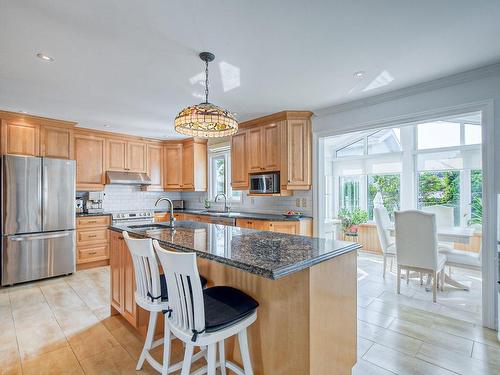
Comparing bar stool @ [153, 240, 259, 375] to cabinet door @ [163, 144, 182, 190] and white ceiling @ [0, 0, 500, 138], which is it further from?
cabinet door @ [163, 144, 182, 190]

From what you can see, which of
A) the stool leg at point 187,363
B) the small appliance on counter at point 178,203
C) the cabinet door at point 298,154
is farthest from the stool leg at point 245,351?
the small appliance on counter at point 178,203

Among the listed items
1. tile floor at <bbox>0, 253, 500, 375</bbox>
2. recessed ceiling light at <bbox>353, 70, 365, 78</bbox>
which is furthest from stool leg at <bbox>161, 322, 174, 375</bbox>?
recessed ceiling light at <bbox>353, 70, 365, 78</bbox>

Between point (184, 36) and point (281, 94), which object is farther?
point (281, 94)

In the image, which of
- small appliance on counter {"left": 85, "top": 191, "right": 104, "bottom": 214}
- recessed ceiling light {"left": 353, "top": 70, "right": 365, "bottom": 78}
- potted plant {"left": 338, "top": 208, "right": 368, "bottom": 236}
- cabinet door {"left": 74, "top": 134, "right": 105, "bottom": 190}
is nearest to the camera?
recessed ceiling light {"left": 353, "top": 70, "right": 365, "bottom": 78}

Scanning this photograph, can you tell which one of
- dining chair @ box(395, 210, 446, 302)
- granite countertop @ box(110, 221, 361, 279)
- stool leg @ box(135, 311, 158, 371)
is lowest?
stool leg @ box(135, 311, 158, 371)

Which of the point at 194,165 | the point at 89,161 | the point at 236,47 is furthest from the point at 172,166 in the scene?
the point at 236,47

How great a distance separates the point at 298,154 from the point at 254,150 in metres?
0.82

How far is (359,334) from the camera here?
7.92ft

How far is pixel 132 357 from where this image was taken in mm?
2107

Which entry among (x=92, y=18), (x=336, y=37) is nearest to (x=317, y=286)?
(x=336, y=37)

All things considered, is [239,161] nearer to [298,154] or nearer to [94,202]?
[298,154]

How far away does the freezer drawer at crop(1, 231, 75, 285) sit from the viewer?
3.68 meters

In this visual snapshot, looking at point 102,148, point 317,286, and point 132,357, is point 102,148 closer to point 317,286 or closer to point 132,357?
point 132,357

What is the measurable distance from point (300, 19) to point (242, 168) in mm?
3016
